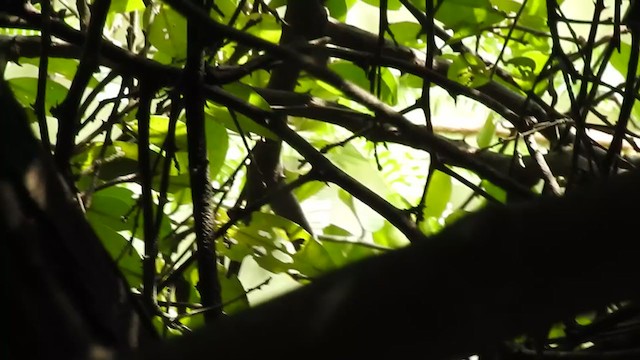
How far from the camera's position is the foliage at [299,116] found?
34.4 inches

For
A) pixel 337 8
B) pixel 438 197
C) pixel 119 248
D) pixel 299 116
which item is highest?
pixel 337 8

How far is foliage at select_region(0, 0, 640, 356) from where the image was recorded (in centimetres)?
87

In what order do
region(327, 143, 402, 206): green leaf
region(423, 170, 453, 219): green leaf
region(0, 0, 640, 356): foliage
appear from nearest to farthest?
region(0, 0, 640, 356): foliage
region(423, 170, 453, 219): green leaf
region(327, 143, 402, 206): green leaf

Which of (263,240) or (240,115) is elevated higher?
(240,115)

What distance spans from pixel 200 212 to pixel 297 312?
0.57m

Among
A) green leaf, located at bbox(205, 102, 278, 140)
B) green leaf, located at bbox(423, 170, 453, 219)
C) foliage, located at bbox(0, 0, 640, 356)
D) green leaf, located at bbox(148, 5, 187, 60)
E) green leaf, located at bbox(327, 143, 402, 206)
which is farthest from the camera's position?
green leaf, located at bbox(327, 143, 402, 206)

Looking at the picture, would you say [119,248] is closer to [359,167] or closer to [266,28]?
[266,28]

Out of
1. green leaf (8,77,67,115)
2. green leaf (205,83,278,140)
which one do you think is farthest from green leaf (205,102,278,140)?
green leaf (8,77,67,115)

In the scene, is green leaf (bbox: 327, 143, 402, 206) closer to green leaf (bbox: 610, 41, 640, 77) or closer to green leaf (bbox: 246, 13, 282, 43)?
Result: green leaf (bbox: 246, 13, 282, 43)

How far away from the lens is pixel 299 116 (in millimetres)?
1181

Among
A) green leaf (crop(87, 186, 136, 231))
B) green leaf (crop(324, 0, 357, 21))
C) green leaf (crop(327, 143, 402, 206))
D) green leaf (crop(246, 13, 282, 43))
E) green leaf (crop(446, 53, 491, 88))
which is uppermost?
green leaf (crop(324, 0, 357, 21))

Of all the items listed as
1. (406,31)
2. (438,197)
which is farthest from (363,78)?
(438,197)

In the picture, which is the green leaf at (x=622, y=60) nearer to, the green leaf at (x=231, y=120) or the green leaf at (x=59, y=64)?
the green leaf at (x=231, y=120)

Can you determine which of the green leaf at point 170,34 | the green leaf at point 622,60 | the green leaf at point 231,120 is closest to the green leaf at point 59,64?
the green leaf at point 170,34
